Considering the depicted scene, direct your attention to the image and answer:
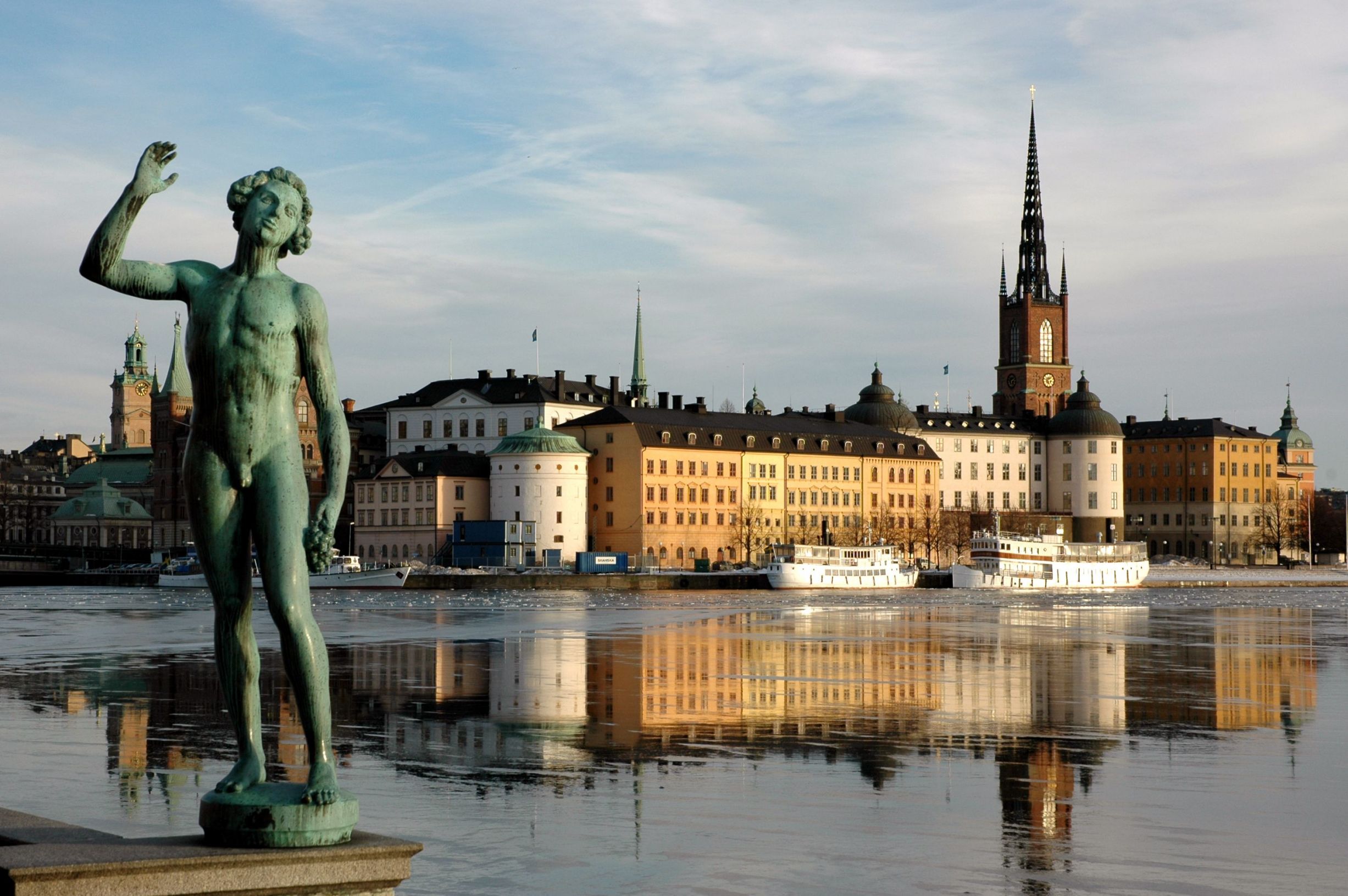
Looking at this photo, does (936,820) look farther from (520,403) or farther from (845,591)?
(520,403)

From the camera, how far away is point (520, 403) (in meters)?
157

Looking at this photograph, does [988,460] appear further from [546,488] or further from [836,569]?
[836,569]

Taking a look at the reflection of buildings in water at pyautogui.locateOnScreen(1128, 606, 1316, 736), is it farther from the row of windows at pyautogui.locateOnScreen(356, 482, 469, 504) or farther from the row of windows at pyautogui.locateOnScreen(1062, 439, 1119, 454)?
the row of windows at pyautogui.locateOnScreen(1062, 439, 1119, 454)

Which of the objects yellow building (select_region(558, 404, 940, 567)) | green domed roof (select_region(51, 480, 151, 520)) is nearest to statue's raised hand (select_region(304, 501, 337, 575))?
yellow building (select_region(558, 404, 940, 567))

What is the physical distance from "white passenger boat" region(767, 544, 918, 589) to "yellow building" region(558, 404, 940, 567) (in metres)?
18.7

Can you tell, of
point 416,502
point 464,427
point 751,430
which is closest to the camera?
point 416,502

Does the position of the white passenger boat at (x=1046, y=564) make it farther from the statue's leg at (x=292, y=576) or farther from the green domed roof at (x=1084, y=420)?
the statue's leg at (x=292, y=576)

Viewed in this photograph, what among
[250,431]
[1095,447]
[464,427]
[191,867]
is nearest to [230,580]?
[250,431]

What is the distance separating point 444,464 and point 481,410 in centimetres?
1300

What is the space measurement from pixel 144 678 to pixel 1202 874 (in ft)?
59.4

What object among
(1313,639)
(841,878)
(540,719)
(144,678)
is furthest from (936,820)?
(1313,639)

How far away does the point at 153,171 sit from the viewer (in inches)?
316

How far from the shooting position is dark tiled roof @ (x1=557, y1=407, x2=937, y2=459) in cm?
14788

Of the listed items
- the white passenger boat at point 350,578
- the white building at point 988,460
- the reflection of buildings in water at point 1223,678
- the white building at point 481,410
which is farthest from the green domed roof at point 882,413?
the reflection of buildings in water at point 1223,678
